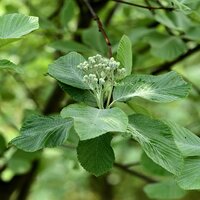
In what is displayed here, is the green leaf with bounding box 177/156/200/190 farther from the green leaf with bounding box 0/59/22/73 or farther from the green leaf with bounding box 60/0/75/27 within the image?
the green leaf with bounding box 60/0/75/27

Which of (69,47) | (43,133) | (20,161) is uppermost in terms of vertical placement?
(43,133)

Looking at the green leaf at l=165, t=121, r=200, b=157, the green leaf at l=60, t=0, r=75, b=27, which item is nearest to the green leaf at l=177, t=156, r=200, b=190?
the green leaf at l=165, t=121, r=200, b=157

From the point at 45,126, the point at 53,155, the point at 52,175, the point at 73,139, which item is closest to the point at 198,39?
the point at 73,139

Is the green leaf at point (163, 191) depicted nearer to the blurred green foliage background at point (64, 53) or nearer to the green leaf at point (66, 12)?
the blurred green foliage background at point (64, 53)

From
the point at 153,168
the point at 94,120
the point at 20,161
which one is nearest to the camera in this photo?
the point at 94,120

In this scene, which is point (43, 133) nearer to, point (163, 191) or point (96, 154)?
point (96, 154)

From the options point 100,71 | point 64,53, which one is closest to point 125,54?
point 100,71

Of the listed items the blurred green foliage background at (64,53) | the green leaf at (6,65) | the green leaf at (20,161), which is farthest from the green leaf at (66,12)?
the green leaf at (6,65)
